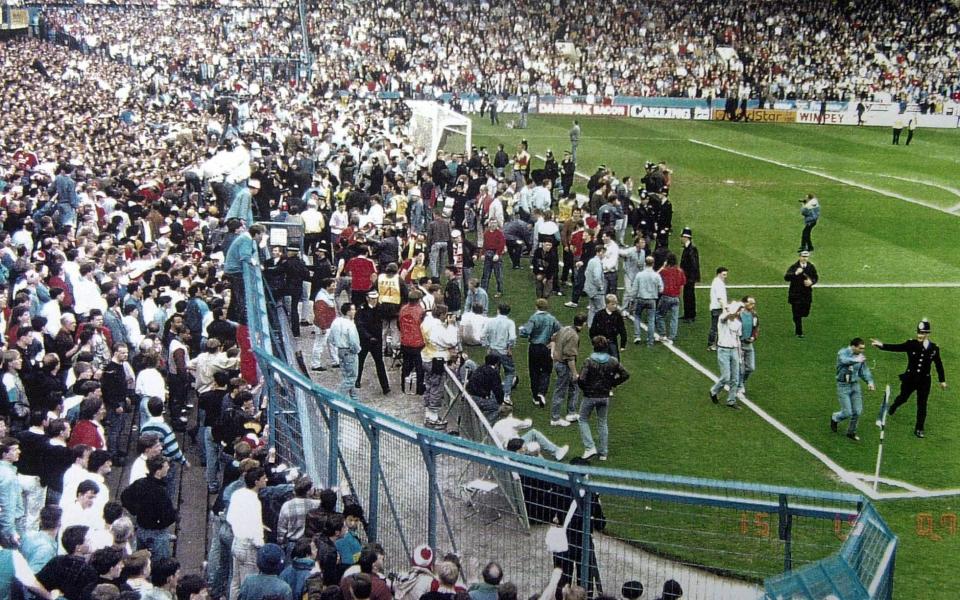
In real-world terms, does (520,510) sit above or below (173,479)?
above

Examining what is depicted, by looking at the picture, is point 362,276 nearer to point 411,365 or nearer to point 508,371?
point 411,365

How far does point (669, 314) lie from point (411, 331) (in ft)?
17.4

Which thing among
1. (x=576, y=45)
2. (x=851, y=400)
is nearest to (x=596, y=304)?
(x=851, y=400)

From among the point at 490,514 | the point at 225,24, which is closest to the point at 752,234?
the point at 490,514

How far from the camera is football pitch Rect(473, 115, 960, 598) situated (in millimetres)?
12031

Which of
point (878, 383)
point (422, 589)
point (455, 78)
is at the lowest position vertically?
point (878, 383)

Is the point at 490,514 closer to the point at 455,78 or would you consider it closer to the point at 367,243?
the point at 367,243

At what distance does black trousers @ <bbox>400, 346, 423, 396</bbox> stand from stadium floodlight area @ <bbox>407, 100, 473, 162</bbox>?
42.9 ft

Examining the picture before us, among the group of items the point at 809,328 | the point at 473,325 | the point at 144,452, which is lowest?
the point at 809,328

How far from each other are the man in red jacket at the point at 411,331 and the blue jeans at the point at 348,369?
0.71m

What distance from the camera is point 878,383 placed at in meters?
15.2

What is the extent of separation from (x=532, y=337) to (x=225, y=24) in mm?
39866

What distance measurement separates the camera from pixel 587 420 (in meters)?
12.0

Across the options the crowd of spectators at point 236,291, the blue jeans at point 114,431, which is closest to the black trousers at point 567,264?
the crowd of spectators at point 236,291
